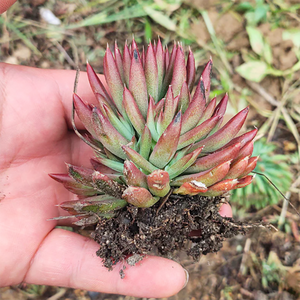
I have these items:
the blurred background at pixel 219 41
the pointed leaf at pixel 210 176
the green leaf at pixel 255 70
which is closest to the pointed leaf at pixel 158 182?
the pointed leaf at pixel 210 176

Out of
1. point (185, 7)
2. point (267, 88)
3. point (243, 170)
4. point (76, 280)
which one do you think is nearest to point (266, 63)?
point (267, 88)

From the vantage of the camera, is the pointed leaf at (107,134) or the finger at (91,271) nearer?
A: the pointed leaf at (107,134)

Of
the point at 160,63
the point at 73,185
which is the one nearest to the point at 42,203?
the point at 73,185

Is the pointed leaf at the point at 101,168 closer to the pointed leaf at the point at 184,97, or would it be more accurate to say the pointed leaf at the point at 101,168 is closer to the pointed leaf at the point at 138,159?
the pointed leaf at the point at 138,159

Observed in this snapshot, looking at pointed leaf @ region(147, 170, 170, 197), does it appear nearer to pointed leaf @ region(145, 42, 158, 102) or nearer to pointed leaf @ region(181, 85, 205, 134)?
pointed leaf @ region(181, 85, 205, 134)

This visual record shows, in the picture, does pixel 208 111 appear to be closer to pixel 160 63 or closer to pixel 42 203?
pixel 160 63

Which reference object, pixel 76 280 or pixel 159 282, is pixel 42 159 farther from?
pixel 159 282

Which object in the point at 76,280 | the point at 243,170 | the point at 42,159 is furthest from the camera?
the point at 42,159
